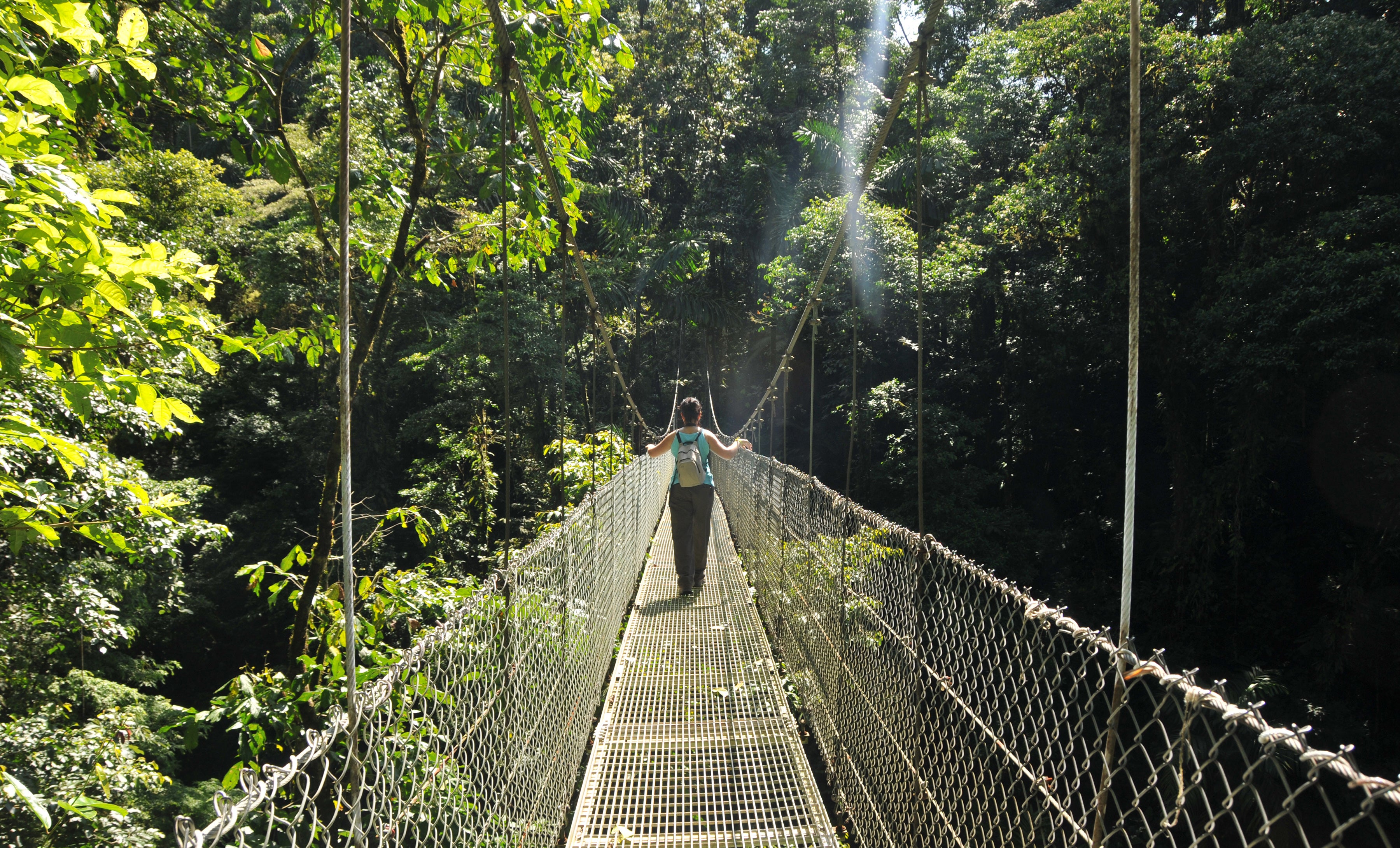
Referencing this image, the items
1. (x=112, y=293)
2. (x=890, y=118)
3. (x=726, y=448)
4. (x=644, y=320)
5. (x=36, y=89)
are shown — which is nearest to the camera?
(x=36, y=89)

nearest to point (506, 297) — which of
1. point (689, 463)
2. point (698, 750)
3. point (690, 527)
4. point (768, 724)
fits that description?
point (698, 750)

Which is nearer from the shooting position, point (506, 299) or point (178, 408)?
point (178, 408)

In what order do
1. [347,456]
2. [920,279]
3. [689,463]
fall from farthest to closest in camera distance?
1. [689,463]
2. [920,279]
3. [347,456]

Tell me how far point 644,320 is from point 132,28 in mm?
14755

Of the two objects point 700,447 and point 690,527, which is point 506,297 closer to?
point 700,447

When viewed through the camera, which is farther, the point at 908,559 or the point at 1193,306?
the point at 1193,306

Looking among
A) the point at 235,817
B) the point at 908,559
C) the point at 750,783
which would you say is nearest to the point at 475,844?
the point at 235,817

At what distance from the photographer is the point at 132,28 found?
4.57ft

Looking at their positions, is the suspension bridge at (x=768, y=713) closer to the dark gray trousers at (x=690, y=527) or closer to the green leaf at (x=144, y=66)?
the dark gray trousers at (x=690, y=527)

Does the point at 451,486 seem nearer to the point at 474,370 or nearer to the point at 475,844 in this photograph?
the point at 474,370

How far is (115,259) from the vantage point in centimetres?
128

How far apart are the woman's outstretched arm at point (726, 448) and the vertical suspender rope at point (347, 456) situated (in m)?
2.46

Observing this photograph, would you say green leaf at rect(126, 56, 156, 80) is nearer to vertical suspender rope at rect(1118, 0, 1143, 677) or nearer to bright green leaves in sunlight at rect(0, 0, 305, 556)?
bright green leaves in sunlight at rect(0, 0, 305, 556)

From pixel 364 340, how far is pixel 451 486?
332 inches
